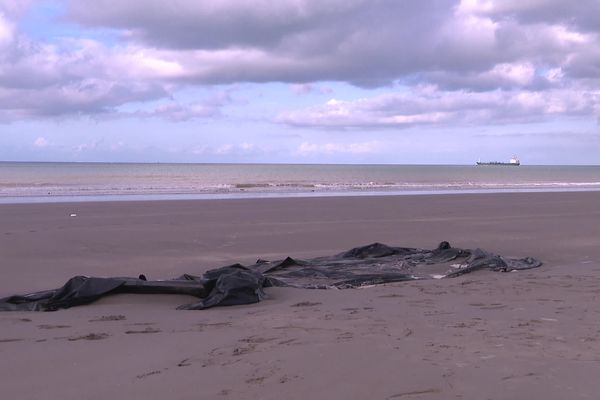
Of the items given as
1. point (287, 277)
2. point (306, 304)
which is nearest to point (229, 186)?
point (287, 277)

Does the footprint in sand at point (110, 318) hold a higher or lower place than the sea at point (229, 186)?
lower

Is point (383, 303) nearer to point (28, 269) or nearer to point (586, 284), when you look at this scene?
point (586, 284)

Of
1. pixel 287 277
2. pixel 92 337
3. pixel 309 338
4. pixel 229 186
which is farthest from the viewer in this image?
pixel 229 186

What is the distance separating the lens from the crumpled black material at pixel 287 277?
245 inches

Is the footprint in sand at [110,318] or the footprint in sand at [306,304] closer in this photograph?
the footprint in sand at [110,318]

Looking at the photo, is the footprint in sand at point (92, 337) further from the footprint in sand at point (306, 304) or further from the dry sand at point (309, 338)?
the footprint in sand at point (306, 304)

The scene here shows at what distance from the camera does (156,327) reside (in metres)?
5.21

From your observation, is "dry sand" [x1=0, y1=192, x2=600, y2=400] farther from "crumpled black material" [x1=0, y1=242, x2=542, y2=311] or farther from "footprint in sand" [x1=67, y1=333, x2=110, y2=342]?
"crumpled black material" [x1=0, y1=242, x2=542, y2=311]

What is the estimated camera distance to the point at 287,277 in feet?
26.7

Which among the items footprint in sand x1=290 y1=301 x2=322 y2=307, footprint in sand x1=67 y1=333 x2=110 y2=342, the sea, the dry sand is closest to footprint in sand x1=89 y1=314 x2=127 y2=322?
the dry sand

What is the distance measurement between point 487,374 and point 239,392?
5.01 feet

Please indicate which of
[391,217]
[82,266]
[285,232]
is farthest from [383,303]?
[391,217]

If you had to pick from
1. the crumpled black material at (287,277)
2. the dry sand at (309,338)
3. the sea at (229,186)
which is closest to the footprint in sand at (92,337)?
the dry sand at (309,338)

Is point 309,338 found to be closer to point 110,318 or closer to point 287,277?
point 110,318
